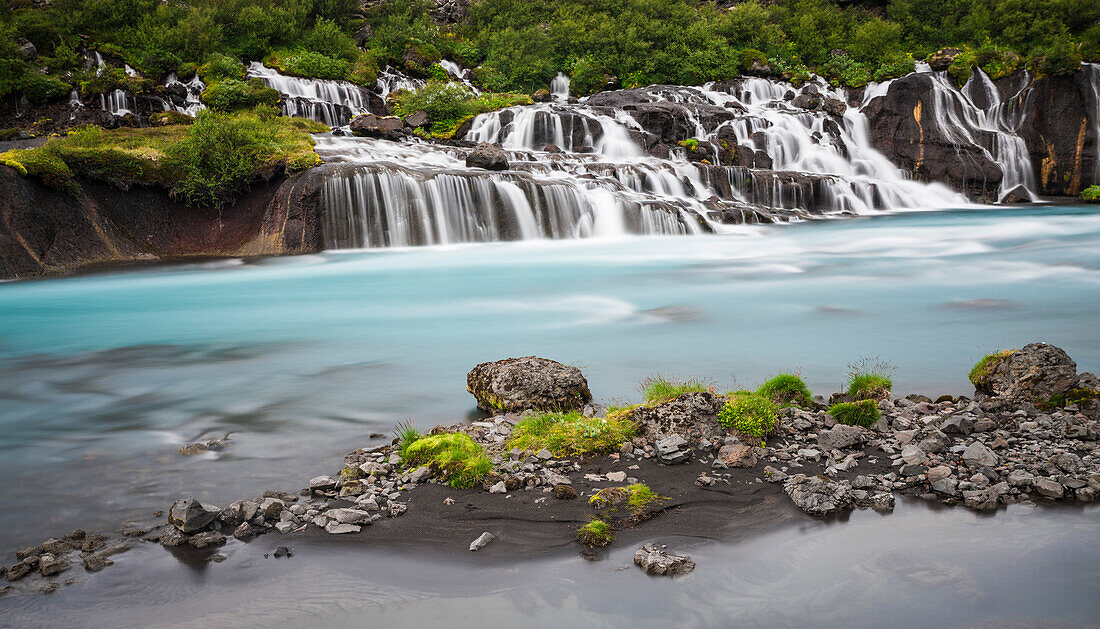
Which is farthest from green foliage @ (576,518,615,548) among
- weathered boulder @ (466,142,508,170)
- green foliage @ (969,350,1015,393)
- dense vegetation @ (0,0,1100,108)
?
dense vegetation @ (0,0,1100,108)

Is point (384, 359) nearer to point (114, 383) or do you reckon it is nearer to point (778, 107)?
point (114, 383)

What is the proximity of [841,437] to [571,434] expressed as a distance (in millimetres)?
1850

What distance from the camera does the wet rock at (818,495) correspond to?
4.10 metres

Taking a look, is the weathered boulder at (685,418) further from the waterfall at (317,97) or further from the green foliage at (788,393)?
the waterfall at (317,97)

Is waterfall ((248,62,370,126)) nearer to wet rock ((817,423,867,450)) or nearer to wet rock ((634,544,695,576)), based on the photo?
wet rock ((817,423,867,450))

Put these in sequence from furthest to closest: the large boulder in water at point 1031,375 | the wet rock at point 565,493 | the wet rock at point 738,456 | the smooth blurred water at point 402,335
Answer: the large boulder in water at point 1031,375 < the smooth blurred water at point 402,335 < the wet rock at point 738,456 < the wet rock at point 565,493

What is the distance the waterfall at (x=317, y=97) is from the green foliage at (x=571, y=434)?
27.6 m

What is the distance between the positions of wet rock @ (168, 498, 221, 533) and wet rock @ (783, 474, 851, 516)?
10.9 ft

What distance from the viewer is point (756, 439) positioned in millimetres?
5016

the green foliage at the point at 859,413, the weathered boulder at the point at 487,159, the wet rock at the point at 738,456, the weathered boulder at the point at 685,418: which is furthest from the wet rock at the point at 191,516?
the weathered boulder at the point at 487,159

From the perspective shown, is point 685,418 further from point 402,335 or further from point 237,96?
point 237,96

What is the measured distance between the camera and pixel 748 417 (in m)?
5.06

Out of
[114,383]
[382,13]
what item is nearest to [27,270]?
[114,383]

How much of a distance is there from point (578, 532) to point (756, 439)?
1.73 meters
